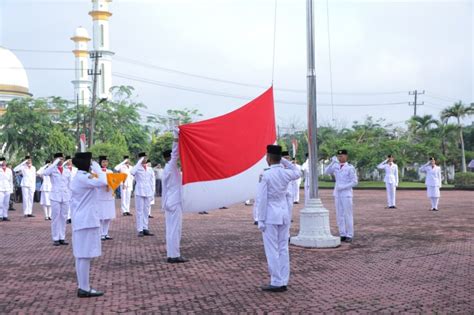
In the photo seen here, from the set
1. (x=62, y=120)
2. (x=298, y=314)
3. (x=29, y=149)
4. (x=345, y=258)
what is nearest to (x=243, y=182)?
(x=345, y=258)

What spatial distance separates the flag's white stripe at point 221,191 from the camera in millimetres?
8523

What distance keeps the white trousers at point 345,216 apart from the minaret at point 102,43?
44.2 meters

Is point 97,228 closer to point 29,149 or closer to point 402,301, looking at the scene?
point 402,301

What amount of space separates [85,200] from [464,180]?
2801 cm

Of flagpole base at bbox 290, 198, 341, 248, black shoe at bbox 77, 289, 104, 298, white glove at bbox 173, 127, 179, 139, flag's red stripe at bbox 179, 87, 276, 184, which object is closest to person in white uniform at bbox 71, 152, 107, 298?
black shoe at bbox 77, 289, 104, 298

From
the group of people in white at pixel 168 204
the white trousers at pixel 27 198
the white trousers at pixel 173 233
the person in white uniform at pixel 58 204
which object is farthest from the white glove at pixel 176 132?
the white trousers at pixel 27 198

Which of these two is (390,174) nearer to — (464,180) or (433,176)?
(433,176)

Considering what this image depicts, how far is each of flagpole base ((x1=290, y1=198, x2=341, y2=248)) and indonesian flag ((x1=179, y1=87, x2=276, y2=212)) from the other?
1.42 m

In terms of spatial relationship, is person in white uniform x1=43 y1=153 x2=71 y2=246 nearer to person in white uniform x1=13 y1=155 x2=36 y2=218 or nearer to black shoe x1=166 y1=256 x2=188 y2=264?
black shoe x1=166 y1=256 x2=188 y2=264

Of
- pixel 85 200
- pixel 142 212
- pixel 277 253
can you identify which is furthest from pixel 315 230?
pixel 85 200

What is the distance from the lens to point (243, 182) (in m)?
8.88

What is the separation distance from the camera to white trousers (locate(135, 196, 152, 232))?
38.3 ft

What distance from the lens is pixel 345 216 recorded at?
10.3 m

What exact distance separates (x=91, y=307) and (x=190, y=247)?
4118 millimetres
